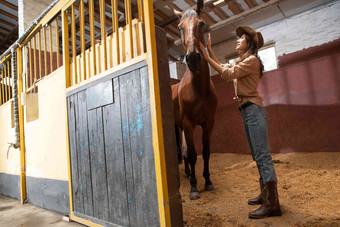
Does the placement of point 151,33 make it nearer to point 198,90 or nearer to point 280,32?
point 198,90

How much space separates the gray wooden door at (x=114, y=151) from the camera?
140cm

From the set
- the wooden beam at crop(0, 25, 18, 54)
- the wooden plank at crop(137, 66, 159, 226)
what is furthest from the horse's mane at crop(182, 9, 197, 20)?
the wooden beam at crop(0, 25, 18, 54)

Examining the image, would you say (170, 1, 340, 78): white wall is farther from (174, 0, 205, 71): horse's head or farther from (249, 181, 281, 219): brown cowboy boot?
(249, 181, 281, 219): brown cowboy boot

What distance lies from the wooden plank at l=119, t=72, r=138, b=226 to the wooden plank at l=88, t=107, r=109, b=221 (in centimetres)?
29

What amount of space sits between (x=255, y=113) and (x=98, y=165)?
1.44m

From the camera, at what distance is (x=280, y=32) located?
6.82 m

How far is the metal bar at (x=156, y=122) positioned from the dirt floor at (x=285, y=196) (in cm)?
57

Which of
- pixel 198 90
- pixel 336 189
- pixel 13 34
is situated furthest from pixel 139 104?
pixel 13 34

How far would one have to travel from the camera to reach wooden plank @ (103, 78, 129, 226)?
1.53m

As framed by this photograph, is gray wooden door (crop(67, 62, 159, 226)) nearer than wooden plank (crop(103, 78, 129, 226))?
Yes

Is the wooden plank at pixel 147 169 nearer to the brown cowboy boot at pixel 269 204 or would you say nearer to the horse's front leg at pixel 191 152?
the brown cowboy boot at pixel 269 204

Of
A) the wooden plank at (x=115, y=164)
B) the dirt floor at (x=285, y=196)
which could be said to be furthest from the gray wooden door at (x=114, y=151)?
the dirt floor at (x=285, y=196)

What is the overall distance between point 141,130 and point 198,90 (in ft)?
4.57

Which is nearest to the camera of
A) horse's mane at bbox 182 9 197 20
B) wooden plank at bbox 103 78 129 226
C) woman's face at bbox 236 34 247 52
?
wooden plank at bbox 103 78 129 226
